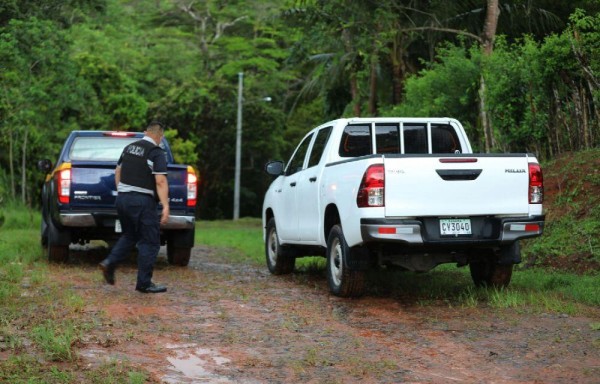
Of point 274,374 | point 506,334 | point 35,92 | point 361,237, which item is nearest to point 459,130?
point 361,237

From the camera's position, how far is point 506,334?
294 inches

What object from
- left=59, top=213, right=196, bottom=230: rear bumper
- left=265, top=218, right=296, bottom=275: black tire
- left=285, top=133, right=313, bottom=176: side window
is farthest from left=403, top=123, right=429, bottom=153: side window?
left=59, top=213, right=196, bottom=230: rear bumper

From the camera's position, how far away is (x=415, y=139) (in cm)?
1054

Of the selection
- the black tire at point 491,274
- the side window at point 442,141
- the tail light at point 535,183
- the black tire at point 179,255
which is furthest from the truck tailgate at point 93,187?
the tail light at point 535,183

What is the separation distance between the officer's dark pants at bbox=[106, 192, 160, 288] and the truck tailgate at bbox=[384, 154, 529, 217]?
273cm

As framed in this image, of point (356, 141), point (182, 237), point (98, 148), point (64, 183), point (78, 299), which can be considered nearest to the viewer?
point (78, 299)

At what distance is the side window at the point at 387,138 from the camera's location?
1049 cm

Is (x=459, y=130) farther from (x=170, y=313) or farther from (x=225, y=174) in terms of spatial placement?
(x=225, y=174)

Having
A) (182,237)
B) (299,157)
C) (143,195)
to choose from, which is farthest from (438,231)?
(182,237)

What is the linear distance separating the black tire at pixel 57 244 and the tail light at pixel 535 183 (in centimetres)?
648

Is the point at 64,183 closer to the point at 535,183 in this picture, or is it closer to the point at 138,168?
the point at 138,168

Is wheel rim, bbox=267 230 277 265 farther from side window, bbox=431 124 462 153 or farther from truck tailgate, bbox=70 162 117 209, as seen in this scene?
side window, bbox=431 124 462 153

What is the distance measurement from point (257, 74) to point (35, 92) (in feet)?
84.1

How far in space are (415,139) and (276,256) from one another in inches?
111
